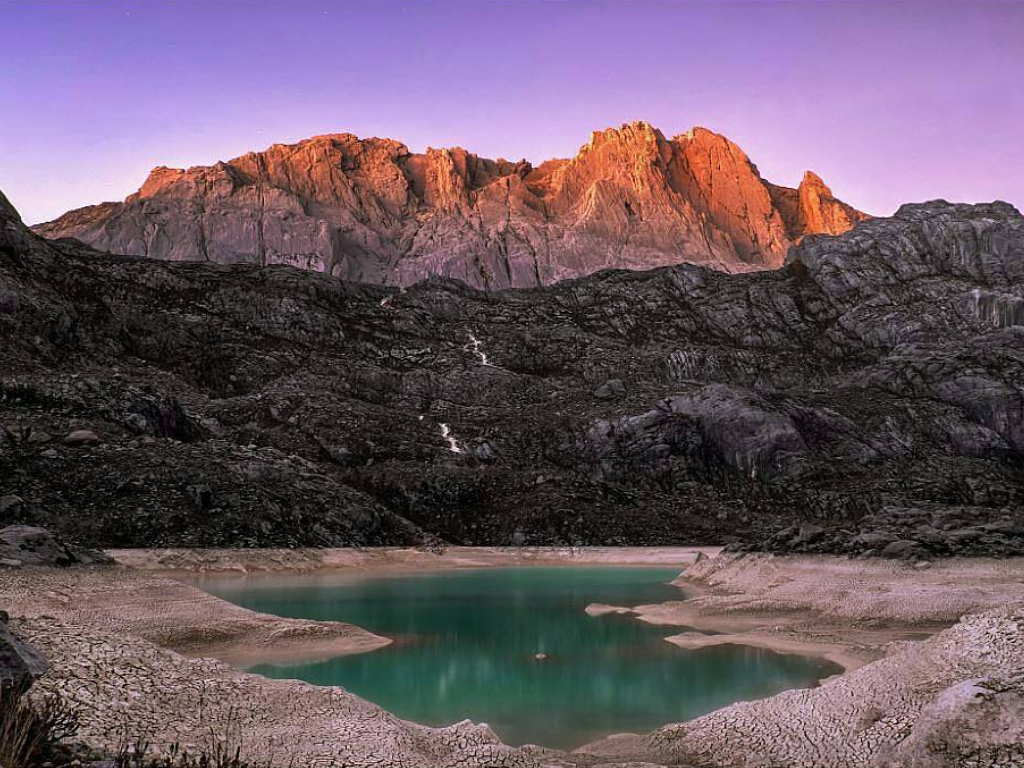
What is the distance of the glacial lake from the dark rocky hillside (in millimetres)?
20054

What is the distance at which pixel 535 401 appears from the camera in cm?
13350

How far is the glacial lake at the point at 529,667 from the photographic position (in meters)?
23.8

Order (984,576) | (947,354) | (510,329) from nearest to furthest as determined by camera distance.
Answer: (984,576)
(947,354)
(510,329)

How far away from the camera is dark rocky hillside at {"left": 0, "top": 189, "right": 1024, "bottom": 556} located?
76812 mm

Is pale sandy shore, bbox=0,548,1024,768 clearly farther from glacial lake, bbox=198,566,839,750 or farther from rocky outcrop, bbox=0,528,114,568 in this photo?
rocky outcrop, bbox=0,528,114,568

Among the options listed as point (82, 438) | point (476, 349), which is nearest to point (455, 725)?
point (82, 438)

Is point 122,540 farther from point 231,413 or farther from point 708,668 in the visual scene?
point 708,668

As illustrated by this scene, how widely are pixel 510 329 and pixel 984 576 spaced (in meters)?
121

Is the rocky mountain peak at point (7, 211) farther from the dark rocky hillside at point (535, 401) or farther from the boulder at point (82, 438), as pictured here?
the boulder at point (82, 438)

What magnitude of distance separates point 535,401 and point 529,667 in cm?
10262

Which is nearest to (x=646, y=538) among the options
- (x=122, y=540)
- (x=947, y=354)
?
(x=122, y=540)

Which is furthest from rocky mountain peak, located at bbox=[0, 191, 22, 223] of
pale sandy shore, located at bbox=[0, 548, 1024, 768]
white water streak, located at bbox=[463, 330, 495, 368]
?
pale sandy shore, located at bbox=[0, 548, 1024, 768]

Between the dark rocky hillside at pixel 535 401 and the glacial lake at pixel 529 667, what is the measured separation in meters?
20.1

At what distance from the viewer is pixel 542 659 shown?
1292 inches
